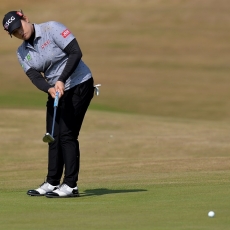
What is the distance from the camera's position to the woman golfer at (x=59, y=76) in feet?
23.9

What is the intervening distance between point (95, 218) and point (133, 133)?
14.8m

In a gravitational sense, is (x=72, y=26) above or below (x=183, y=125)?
above

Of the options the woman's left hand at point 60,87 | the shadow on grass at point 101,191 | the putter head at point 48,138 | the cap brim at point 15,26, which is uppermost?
the cap brim at point 15,26

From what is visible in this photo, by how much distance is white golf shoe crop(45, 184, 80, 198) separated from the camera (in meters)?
7.36

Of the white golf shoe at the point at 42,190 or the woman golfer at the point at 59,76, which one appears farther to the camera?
the white golf shoe at the point at 42,190

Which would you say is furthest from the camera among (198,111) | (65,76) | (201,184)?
(198,111)

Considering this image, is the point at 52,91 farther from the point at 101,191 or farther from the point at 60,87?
the point at 101,191

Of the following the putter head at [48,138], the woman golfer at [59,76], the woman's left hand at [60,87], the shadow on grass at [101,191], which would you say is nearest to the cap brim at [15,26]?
the woman golfer at [59,76]

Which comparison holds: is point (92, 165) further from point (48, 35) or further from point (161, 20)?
point (161, 20)

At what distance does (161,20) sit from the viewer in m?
44.8

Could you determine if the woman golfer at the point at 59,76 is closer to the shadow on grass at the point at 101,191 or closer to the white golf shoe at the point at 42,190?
the white golf shoe at the point at 42,190

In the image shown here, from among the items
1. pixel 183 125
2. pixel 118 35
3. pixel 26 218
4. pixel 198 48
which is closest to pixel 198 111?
pixel 183 125

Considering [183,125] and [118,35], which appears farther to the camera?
[118,35]

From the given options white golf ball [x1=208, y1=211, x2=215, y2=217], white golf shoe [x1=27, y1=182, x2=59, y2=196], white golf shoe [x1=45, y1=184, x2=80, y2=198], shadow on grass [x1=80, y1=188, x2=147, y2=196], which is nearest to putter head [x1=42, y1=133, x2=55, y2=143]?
white golf shoe [x1=45, y1=184, x2=80, y2=198]
